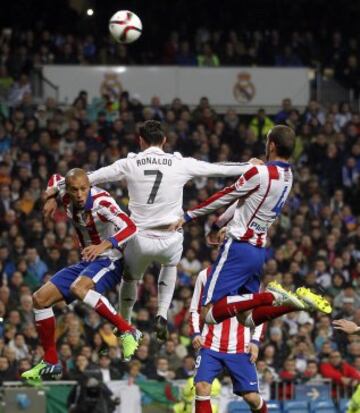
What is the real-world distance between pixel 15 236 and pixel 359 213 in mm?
7122

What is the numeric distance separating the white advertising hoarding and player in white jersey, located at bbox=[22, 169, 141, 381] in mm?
15145

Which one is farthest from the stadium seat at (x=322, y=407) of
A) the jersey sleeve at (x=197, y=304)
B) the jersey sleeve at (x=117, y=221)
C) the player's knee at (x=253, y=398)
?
the jersey sleeve at (x=117, y=221)

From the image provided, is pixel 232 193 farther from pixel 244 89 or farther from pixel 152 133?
pixel 244 89

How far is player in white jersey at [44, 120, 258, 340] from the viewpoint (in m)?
13.7

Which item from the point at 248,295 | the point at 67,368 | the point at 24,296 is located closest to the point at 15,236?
the point at 24,296

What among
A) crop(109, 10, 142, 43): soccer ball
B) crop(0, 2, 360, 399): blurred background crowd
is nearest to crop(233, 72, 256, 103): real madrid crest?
crop(0, 2, 360, 399): blurred background crowd

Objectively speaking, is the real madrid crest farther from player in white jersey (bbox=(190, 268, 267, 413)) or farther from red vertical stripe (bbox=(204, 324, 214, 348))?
red vertical stripe (bbox=(204, 324, 214, 348))

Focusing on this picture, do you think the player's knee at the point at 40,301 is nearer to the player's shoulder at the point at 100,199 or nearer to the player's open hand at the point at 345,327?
the player's shoulder at the point at 100,199

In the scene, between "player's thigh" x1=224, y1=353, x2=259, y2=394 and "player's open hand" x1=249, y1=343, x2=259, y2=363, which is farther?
"player's open hand" x1=249, y1=343, x2=259, y2=363

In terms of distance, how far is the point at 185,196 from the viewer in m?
24.3

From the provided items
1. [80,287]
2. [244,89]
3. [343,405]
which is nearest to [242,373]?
[80,287]

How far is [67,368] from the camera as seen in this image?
1995 centimetres

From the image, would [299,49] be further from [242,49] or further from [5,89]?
[5,89]

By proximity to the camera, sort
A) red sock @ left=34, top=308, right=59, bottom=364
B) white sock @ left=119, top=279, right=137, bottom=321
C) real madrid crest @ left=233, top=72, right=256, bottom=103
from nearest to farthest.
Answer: red sock @ left=34, top=308, right=59, bottom=364 < white sock @ left=119, top=279, right=137, bottom=321 < real madrid crest @ left=233, top=72, right=256, bottom=103
